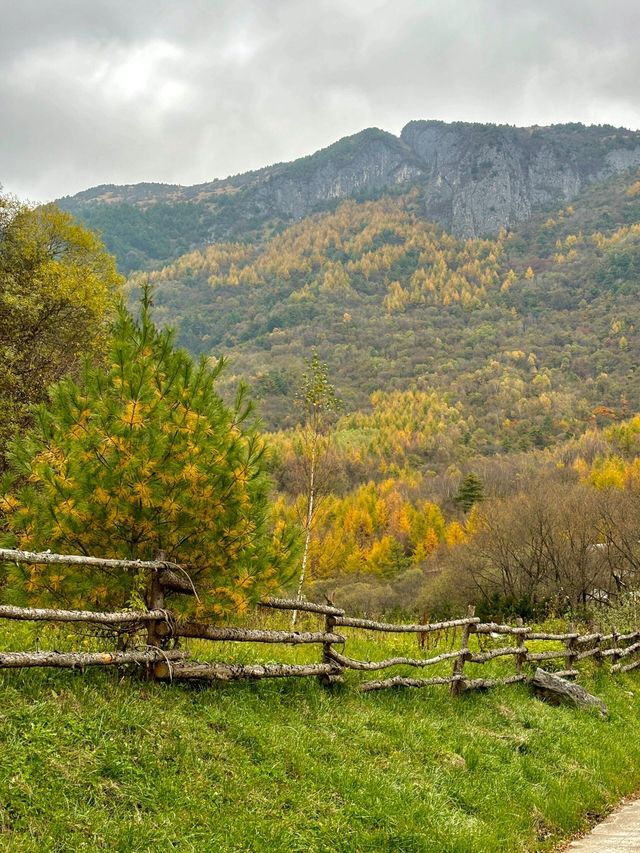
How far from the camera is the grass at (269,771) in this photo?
14.1 feet

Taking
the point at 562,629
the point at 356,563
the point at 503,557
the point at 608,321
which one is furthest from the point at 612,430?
the point at 608,321

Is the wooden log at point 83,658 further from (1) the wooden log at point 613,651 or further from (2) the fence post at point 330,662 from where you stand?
(1) the wooden log at point 613,651

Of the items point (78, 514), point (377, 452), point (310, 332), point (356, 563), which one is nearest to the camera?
point (78, 514)

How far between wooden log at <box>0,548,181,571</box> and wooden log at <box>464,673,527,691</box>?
18.5ft

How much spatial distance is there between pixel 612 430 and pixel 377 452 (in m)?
39.2

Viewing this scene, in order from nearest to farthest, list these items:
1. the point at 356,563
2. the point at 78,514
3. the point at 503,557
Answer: the point at 78,514, the point at 503,557, the point at 356,563

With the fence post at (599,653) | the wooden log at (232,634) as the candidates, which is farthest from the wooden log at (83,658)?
the fence post at (599,653)

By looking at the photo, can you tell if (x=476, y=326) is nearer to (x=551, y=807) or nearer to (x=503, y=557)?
(x=503, y=557)

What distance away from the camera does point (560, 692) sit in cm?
1092

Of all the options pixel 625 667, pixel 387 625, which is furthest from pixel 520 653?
pixel 625 667

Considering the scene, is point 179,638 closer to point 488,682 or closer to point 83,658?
point 83,658

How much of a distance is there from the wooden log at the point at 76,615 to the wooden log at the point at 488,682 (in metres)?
5.61

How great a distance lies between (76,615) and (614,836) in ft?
19.4

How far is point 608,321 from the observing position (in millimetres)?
180375
